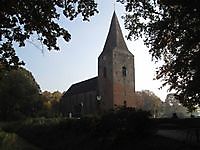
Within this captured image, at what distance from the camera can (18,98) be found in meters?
71.1

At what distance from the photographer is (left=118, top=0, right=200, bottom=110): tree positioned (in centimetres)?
1878

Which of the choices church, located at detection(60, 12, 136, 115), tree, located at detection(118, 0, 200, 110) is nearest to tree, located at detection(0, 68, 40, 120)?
church, located at detection(60, 12, 136, 115)

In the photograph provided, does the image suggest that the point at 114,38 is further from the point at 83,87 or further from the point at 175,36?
the point at 175,36

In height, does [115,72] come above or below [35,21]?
above

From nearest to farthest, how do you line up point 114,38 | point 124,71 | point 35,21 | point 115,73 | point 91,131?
point 35,21
point 91,131
point 115,73
point 124,71
point 114,38

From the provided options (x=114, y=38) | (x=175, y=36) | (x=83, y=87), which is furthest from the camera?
(x=83, y=87)

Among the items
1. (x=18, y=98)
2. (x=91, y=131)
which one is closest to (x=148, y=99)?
(x=18, y=98)

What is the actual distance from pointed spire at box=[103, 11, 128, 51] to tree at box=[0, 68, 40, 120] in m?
19.3

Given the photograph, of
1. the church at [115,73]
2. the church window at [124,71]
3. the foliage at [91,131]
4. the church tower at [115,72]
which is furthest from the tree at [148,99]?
the foliage at [91,131]

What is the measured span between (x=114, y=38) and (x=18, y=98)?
987 inches

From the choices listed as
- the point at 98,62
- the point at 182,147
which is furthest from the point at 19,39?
the point at 98,62

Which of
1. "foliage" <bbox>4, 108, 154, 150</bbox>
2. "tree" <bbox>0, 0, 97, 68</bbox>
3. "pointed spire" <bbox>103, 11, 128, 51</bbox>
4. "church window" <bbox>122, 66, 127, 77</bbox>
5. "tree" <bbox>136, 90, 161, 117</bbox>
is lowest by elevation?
"foliage" <bbox>4, 108, 154, 150</bbox>

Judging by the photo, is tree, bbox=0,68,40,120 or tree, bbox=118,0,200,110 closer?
tree, bbox=118,0,200,110

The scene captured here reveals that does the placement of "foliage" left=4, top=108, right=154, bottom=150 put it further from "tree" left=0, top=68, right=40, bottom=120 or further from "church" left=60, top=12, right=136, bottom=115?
"church" left=60, top=12, right=136, bottom=115
